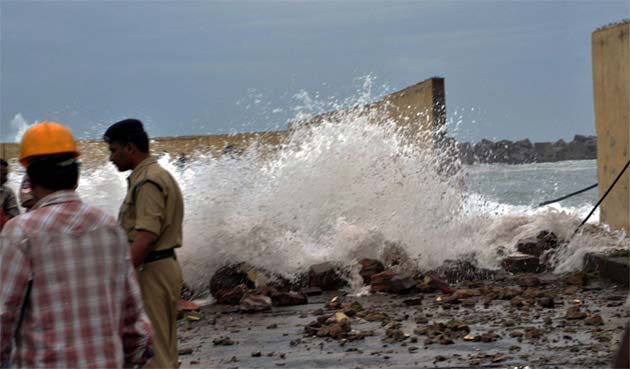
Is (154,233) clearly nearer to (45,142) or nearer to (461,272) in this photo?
(45,142)

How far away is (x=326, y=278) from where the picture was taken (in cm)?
1298

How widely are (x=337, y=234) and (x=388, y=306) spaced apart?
347cm

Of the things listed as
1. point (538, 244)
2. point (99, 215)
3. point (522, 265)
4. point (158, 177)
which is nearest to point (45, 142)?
point (99, 215)

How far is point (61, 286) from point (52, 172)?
1.26 feet

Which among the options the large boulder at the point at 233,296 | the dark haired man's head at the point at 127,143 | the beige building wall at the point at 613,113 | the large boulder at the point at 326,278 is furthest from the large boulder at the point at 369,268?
the dark haired man's head at the point at 127,143

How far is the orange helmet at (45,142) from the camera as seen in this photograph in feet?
12.2

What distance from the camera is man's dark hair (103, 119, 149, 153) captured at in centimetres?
557

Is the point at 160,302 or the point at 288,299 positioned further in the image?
the point at 288,299

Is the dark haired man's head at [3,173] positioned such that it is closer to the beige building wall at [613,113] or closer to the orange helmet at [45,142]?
the orange helmet at [45,142]

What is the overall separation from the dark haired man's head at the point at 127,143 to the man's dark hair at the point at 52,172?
181cm

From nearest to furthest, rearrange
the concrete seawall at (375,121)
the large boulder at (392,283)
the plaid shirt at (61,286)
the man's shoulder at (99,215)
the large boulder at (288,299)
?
the plaid shirt at (61,286)
the man's shoulder at (99,215)
the large boulder at (288,299)
the large boulder at (392,283)
the concrete seawall at (375,121)

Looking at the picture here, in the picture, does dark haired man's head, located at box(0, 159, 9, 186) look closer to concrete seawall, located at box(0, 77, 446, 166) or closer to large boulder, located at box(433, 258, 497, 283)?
large boulder, located at box(433, 258, 497, 283)

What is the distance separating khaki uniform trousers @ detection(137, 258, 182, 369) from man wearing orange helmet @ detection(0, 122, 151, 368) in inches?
62.1

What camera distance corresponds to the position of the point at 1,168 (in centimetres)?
915
